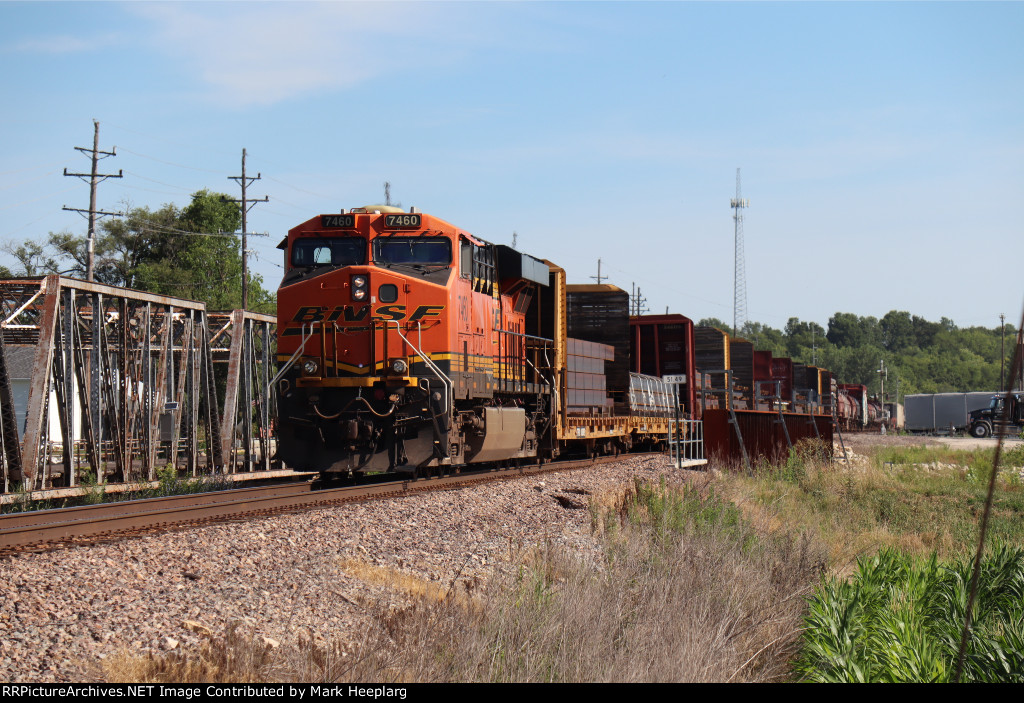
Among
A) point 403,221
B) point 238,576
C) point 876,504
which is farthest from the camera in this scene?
point 876,504

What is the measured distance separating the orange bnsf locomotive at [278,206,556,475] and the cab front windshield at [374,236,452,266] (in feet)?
0.05

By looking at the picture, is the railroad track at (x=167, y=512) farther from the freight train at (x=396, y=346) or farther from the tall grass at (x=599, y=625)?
the tall grass at (x=599, y=625)

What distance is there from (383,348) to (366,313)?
598 millimetres

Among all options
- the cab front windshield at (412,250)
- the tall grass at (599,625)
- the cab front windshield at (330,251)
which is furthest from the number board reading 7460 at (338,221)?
the tall grass at (599,625)

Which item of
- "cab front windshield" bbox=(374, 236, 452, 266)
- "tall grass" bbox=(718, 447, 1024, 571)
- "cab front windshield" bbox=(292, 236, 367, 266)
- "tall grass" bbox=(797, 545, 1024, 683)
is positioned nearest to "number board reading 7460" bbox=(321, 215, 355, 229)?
"cab front windshield" bbox=(292, 236, 367, 266)

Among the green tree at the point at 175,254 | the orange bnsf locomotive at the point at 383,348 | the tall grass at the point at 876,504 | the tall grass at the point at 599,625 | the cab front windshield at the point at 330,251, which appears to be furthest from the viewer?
the green tree at the point at 175,254

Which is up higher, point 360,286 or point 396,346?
point 360,286

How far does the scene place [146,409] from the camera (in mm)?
16312

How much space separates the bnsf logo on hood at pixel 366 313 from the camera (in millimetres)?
13047

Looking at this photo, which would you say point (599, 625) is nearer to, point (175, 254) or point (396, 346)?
point (396, 346)

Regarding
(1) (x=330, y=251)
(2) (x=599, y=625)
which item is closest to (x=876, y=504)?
(1) (x=330, y=251)

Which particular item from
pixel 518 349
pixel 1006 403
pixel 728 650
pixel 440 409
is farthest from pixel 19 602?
pixel 518 349

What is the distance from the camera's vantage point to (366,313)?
43.1 feet

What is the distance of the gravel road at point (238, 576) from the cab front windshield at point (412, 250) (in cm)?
463
